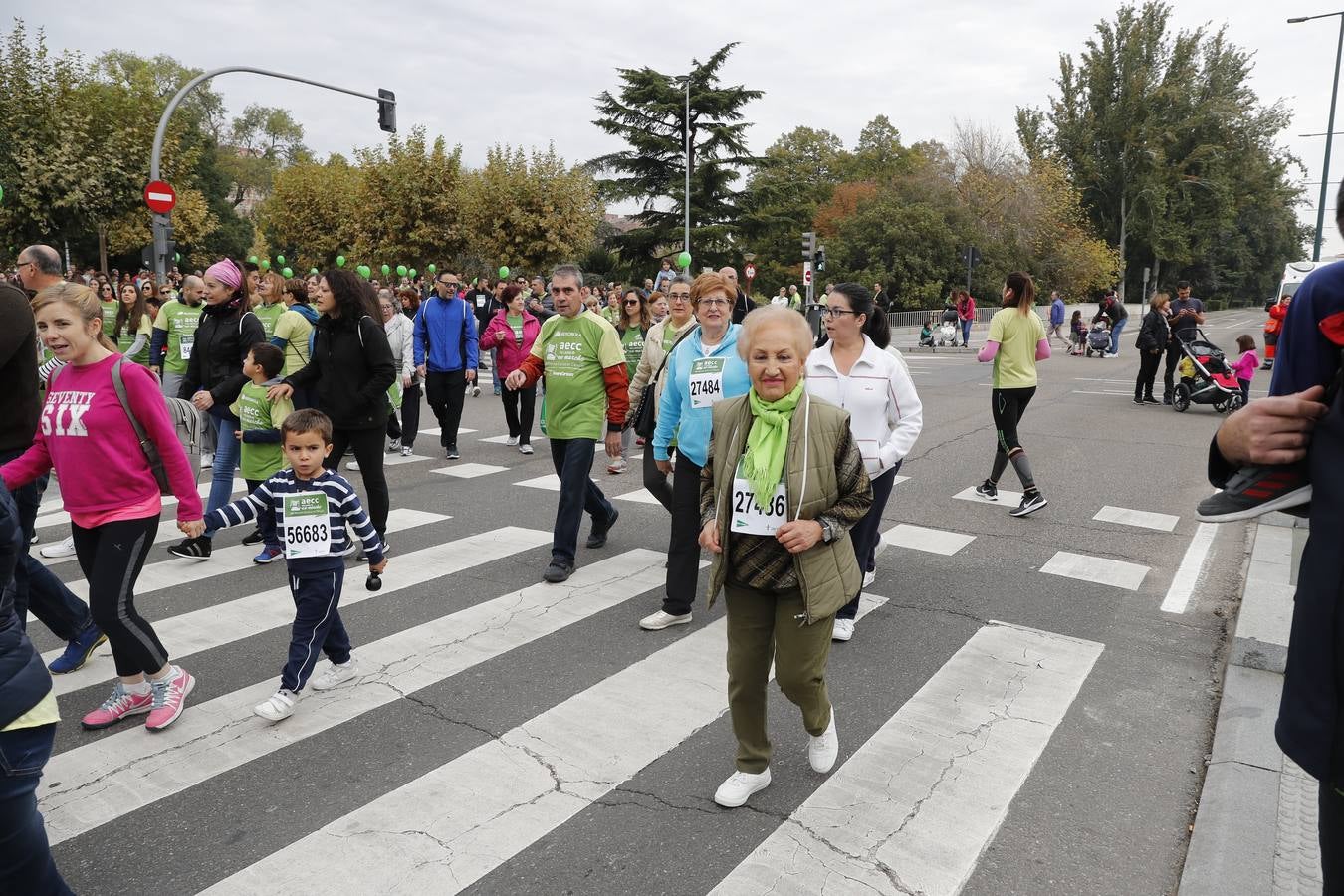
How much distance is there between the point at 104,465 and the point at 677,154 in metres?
42.9

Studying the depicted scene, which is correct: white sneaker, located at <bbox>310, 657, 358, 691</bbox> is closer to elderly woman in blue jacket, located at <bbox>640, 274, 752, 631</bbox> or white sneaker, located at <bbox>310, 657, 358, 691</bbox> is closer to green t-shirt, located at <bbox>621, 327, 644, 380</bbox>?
elderly woman in blue jacket, located at <bbox>640, 274, 752, 631</bbox>

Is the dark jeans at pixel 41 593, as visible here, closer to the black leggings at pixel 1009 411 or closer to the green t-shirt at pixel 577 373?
the green t-shirt at pixel 577 373

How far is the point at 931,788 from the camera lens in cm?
345

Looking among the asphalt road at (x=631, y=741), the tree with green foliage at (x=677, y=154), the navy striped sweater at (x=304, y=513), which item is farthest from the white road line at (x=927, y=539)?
the tree with green foliage at (x=677, y=154)

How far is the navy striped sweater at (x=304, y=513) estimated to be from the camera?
13.1 ft

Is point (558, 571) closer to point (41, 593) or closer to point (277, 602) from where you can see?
point (277, 602)

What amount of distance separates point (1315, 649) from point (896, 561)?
4.87 metres

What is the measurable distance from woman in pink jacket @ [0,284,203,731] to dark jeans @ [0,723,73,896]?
1659 mm

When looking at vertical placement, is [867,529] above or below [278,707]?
above

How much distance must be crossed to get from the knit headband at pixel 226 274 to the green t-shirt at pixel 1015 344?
5704 millimetres

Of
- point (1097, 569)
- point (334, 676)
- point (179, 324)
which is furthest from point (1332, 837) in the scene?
point (179, 324)

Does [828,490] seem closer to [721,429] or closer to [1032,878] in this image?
[721,429]

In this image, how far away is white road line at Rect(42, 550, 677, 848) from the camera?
134 inches

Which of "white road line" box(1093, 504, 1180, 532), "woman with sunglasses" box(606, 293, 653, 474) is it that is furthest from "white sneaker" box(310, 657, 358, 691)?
"white road line" box(1093, 504, 1180, 532)
